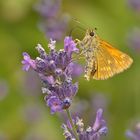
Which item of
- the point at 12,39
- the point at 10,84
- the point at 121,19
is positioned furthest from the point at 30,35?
the point at 121,19

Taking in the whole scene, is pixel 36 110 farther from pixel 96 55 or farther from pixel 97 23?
pixel 96 55

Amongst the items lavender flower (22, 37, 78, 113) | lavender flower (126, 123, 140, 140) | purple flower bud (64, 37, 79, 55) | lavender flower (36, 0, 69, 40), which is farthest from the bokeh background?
lavender flower (22, 37, 78, 113)

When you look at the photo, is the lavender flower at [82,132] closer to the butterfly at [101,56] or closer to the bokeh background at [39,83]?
the butterfly at [101,56]

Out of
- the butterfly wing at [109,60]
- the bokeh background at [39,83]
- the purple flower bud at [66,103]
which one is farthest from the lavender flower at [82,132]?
the bokeh background at [39,83]

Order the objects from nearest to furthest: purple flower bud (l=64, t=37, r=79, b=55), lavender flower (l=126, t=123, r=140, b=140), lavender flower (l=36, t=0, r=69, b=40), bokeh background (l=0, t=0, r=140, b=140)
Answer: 1. purple flower bud (l=64, t=37, r=79, b=55)
2. lavender flower (l=126, t=123, r=140, b=140)
3. lavender flower (l=36, t=0, r=69, b=40)
4. bokeh background (l=0, t=0, r=140, b=140)

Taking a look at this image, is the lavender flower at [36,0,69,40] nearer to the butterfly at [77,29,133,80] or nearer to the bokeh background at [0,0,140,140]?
the bokeh background at [0,0,140,140]

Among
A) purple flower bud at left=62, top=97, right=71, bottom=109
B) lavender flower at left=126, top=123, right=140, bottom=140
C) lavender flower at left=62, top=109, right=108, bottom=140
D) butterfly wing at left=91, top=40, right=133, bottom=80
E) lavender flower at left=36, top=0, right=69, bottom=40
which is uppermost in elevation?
lavender flower at left=36, top=0, right=69, bottom=40

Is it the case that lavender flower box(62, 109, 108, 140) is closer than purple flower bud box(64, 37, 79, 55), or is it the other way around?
lavender flower box(62, 109, 108, 140)
